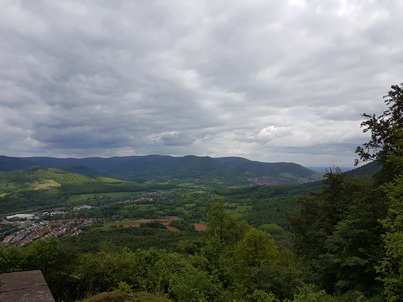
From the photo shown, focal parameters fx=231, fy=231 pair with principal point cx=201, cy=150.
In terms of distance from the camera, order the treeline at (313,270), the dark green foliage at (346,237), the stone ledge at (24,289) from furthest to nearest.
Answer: the dark green foliage at (346,237)
the treeline at (313,270)
the stone ledge at (24,289)

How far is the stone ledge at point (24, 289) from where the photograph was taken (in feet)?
24.0

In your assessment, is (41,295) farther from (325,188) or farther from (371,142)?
(325,188)

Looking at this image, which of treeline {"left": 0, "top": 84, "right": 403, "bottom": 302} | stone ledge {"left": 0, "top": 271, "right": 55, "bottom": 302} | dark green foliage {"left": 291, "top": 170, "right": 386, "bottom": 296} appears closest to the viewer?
stone ledge {"left": 0, "top": 271, "right": 55, "bottom": 302}

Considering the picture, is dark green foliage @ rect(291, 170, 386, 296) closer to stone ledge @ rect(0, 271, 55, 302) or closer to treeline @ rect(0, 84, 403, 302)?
treeline @ rect(0, 84, 403, 302)

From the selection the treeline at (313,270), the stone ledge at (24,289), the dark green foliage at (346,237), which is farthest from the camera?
the dark green foliage at (346,237)

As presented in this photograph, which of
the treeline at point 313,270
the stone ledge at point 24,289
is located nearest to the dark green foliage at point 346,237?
the treeline at point 313,270

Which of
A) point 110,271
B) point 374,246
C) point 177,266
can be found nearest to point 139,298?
point 110,271

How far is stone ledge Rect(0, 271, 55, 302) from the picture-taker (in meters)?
7.30

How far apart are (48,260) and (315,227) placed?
2308 cm

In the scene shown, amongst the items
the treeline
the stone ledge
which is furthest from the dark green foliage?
the stone ledge

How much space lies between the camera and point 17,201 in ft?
648

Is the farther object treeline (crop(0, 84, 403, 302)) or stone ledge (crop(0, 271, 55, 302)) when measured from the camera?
treeline (crop(0, 84, 403, 302))

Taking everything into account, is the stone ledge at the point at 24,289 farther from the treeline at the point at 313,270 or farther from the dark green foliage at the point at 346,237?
the dark green foliage at the point at 346,237

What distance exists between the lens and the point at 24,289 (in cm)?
798
